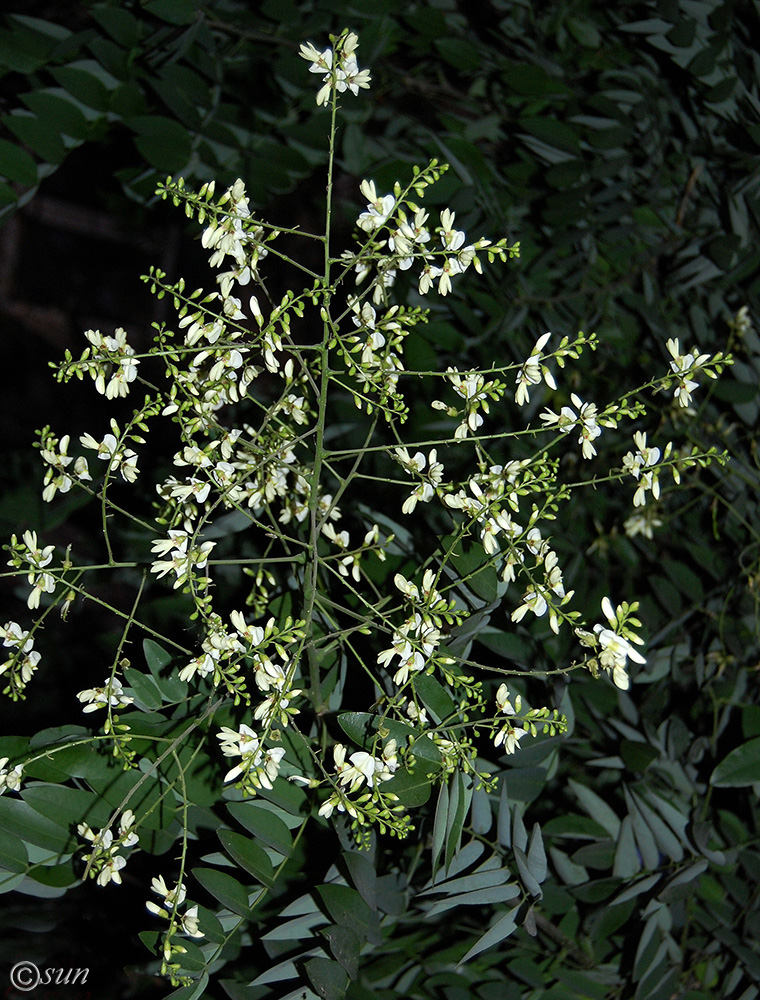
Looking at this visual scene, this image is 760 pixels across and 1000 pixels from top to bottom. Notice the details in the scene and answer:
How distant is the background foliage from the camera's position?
0.50 meters

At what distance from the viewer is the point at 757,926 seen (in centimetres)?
63

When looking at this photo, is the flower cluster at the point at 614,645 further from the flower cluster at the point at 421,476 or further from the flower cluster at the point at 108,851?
the flower cluster at the point at 108,851

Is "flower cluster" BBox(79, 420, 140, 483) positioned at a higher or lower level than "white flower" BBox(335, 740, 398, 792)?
higher

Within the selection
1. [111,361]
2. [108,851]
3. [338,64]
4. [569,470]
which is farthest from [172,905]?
[569,470]

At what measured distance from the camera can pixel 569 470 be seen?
36.8 inches

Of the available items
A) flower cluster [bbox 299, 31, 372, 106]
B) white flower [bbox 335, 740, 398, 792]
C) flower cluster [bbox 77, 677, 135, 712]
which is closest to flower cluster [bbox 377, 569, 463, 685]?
white flower [bbox 335, 740, 398, 792]

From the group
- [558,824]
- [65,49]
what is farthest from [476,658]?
[65,49]

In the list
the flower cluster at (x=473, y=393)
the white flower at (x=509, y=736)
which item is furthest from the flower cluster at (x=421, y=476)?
the white flower at (x=509, y=736)

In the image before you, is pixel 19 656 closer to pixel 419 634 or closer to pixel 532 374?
pixel 419 634

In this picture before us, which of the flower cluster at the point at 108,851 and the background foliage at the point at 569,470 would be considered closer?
the flower cluster at the point at 108,851

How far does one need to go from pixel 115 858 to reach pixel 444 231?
1.22 feet

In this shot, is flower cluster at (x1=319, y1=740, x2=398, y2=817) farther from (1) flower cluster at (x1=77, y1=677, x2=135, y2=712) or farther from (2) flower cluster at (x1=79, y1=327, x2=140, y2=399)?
(2) flower cluster at (x1=79, y1=327, x2=140, y2=399)

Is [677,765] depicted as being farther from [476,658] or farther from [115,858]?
[115,858]

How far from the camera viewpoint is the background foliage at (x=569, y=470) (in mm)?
497
